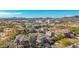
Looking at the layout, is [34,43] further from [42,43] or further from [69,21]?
[69,21]

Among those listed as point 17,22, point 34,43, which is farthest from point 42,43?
point 17,22

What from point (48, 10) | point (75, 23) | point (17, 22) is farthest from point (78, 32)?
point (17, 22)

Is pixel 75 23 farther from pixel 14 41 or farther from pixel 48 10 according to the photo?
pixel 14 41

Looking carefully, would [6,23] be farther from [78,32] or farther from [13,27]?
[78,32]

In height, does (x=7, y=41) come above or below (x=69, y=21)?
below
